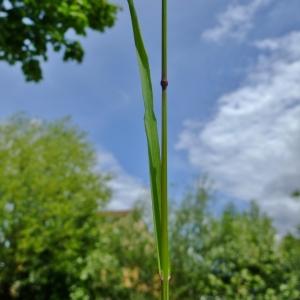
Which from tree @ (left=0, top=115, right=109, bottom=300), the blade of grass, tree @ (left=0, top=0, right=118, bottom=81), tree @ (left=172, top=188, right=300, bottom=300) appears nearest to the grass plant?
the blade of grass

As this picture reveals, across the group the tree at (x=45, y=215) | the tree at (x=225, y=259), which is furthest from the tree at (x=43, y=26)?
the tree at (x=45, y=215)

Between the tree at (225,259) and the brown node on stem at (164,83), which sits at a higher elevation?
the tree at (225,259)

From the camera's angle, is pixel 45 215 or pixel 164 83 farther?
pixel 45 215

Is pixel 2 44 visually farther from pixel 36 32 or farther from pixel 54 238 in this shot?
pixel 54 238

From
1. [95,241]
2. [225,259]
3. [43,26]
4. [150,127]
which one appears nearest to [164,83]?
[150,127]

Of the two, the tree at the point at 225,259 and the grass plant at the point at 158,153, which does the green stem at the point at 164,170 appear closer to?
the grass plant at the point at 158,153

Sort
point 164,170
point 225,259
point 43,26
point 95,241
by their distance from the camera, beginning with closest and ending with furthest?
point 164,170 → point 43,26 → point 225,259 → point 95,241

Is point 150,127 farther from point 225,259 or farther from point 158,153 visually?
point 225,259
